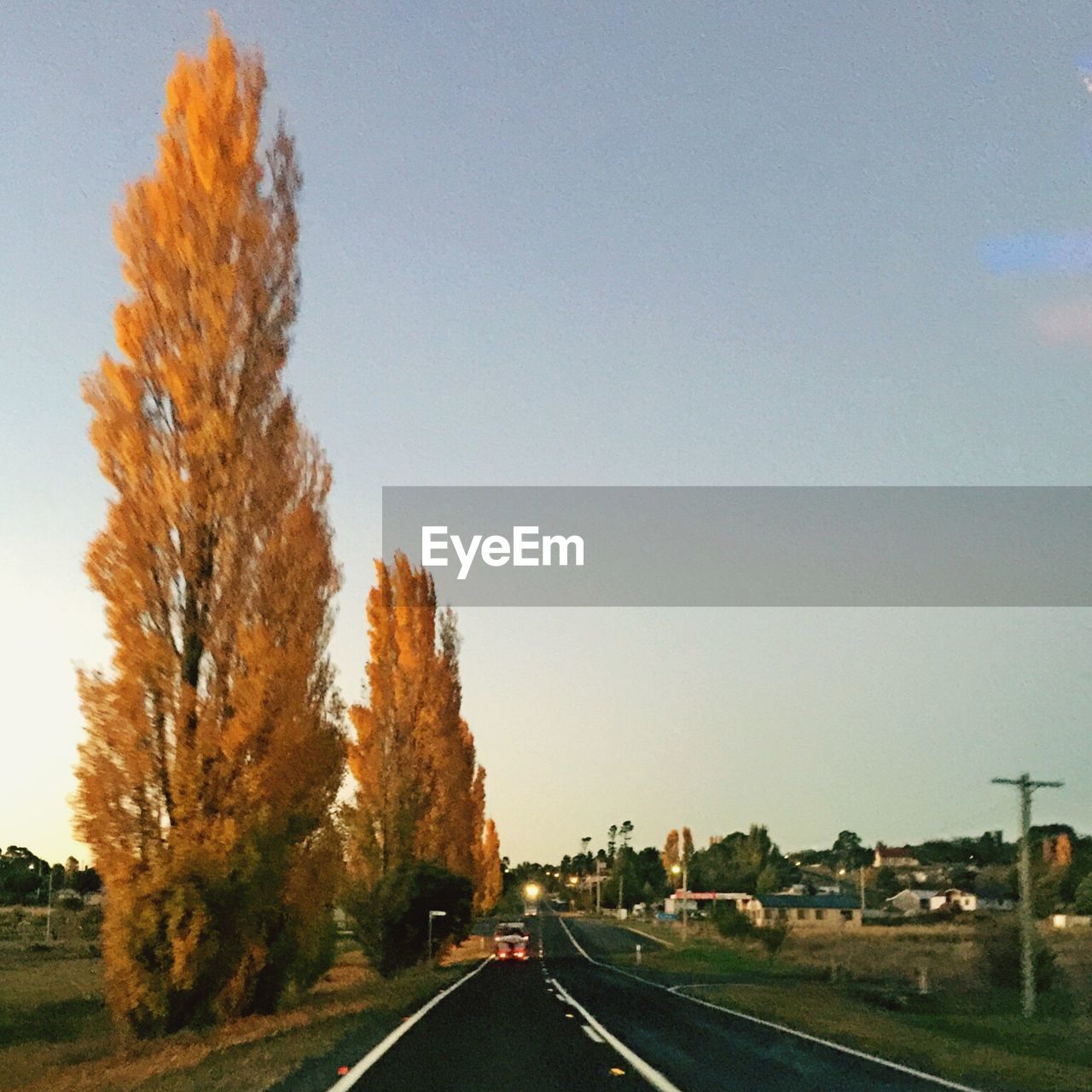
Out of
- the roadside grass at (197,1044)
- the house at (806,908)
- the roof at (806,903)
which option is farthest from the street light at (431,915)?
the roof at (806,903)

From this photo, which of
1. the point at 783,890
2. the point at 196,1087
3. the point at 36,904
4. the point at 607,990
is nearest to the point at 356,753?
the point at 607,990

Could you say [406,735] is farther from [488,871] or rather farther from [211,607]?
[488,871]

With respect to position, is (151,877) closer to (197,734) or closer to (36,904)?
(197,734)

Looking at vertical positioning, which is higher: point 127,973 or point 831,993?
point 127,973

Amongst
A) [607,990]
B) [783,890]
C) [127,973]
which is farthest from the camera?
[783,890]

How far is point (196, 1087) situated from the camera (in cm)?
1250

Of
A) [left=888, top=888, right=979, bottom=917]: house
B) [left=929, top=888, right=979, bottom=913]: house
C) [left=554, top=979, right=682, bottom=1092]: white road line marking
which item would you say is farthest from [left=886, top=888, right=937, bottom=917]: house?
[left=554, top=979, right=682, bottom=1092]: white road line marking

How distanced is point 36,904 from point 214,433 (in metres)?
154

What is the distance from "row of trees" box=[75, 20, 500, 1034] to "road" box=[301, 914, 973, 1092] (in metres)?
3.47

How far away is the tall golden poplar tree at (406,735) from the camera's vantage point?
5138cm

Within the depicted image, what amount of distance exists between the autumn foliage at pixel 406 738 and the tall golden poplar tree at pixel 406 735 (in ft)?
0.13

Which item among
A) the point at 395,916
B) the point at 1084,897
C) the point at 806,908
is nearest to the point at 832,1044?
the point at 395,916

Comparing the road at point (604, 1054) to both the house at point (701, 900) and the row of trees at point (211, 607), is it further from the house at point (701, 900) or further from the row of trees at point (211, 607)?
the house at point (701, 900)

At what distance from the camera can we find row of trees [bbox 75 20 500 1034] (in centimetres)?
1972
